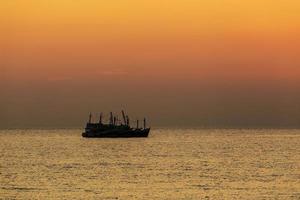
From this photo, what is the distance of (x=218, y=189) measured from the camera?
2697 inches

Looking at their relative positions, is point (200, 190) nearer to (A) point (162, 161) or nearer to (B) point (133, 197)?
(B) point (133, 197)

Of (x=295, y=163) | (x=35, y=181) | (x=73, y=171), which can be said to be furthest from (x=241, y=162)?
(x=35, y=181)

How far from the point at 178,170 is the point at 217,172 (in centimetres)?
511

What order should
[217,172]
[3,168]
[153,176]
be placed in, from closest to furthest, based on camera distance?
[153,176] < [217,172] < [3,168]

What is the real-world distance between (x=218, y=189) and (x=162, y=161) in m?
42.6

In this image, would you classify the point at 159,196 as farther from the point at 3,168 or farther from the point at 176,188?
the point at 3,168

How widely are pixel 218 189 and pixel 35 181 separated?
1815 centimetres

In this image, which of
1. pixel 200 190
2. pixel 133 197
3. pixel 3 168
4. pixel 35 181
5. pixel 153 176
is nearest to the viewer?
pixel 133 197

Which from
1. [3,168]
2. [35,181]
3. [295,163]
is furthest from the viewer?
[295,163]

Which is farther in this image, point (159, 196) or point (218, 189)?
point (218, 189)

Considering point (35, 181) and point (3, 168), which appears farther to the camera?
point (3, 168)

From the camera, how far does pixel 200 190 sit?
2677 inches

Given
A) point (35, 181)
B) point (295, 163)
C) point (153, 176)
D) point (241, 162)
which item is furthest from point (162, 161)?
point (35, 181)

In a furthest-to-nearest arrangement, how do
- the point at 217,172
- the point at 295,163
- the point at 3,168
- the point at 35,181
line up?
the point at 295,163 < the point at 3,168 < the point at 217,172 < the point at 35,181
